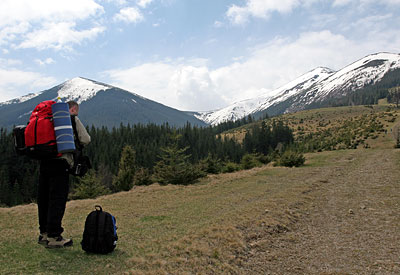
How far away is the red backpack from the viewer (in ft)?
17.4

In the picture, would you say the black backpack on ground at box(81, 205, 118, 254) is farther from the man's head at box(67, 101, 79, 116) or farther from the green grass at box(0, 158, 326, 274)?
the man's head at box(67, 101, 79, 116)

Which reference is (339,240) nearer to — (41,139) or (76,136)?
(76,136)

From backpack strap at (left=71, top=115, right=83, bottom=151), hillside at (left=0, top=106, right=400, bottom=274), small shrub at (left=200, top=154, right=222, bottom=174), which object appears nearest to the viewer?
hillside at (left=0, top=106, right=400, bottom=274)

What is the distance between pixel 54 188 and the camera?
5.58 meters

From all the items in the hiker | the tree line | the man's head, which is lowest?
the tree line

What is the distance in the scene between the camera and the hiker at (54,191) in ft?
18.3

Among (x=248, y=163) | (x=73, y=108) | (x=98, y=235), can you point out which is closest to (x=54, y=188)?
(x=98, y=235)

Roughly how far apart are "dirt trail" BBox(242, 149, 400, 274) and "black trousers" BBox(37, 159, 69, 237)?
13.5 feet

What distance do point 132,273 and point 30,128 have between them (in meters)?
3.52

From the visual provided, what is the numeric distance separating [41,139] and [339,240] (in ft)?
25.2

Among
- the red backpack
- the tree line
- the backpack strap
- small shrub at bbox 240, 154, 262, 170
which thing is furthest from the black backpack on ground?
the tree line

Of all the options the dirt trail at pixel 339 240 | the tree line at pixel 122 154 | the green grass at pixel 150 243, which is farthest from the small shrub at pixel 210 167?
the dirt trail at pixel 339 240

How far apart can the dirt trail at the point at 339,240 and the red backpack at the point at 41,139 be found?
4692mm

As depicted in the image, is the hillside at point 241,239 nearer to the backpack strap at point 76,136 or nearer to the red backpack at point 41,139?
the red backpack at point 41,139
